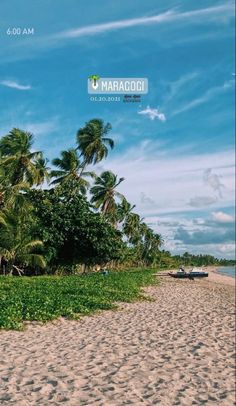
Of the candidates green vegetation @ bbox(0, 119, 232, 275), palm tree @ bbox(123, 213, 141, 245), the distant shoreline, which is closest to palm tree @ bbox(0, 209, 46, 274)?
green vegetation @ bbox(0, 119, 232, 275)

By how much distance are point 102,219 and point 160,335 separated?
23.7 metres

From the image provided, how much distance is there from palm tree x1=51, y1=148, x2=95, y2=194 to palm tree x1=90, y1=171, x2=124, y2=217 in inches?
176

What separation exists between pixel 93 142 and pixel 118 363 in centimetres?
2942

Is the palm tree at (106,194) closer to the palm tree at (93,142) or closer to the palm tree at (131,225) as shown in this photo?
the palm tree at (93,142)

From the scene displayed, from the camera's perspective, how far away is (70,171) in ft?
119

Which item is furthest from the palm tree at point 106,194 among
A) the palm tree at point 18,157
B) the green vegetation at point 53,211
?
the palm tree at point 18,157

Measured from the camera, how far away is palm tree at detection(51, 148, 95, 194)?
35.9 m

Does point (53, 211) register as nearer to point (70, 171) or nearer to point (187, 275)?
point (70, 171)

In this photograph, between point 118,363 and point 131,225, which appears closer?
point 118,363

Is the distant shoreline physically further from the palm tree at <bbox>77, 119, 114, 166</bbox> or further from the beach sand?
the beach sand

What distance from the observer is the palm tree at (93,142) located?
36344 millimetres

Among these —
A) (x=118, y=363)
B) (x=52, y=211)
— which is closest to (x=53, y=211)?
(x=52, y=211)

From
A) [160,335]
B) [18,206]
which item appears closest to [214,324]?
[160,335]

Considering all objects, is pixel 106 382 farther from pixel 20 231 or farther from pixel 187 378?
pixel 20 231
